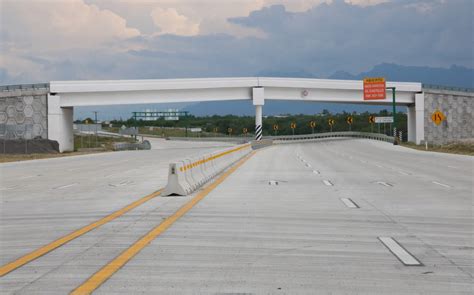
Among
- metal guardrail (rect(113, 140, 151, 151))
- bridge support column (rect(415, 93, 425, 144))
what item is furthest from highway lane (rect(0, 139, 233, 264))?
bridge support column (rect(415, 93, 425, 144))

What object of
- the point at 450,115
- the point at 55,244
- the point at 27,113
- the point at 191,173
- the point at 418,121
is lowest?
the point at 55,244

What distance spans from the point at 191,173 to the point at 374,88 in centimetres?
6417

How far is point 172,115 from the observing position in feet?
397

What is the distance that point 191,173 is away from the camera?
62.4 ft

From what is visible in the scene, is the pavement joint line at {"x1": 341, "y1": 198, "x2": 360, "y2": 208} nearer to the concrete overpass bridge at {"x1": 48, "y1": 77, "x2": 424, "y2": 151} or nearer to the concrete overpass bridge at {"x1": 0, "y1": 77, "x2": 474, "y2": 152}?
the concrete overpass bridge at {"x1": 0, "y1": 77, "x2": 474, "y2": 152}

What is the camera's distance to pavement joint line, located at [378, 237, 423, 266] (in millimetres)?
8070

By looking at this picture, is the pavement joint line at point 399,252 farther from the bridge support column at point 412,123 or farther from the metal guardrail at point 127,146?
the bridge support column at point 412,123

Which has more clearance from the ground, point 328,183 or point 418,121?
point 418,121

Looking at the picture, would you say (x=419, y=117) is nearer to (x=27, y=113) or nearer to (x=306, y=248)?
(x=27, y=113)

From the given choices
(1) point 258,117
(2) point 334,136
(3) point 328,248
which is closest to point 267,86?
(1) point 258,117

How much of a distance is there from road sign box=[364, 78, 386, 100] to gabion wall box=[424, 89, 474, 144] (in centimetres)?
730

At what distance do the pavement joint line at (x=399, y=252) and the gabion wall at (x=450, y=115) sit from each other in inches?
2944

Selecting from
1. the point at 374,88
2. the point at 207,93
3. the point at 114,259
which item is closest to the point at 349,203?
the point at 114,259

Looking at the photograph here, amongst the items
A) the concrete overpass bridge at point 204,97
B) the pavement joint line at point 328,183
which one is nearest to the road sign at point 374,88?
the concrete overpass bridge at point 204,97
